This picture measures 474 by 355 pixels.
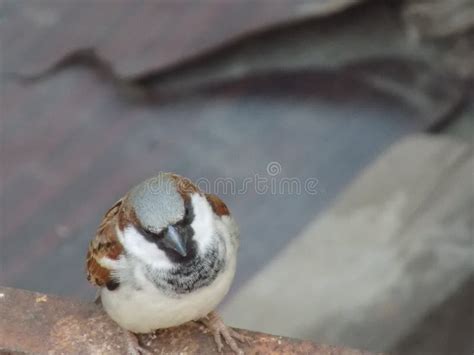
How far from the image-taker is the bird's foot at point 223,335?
2479 mm

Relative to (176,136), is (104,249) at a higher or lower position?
lower

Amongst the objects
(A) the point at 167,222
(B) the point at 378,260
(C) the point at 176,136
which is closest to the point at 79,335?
(A) the point at 167,222

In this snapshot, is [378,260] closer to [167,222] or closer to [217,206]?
[217,206]

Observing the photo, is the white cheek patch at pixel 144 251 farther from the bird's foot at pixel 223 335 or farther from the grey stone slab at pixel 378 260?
the grey stone slab at pixel 378 260

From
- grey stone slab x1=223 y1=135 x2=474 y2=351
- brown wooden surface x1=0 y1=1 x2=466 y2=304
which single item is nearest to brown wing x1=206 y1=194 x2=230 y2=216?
grey stone slab x1=223 y1=135 x2=474 y2=351

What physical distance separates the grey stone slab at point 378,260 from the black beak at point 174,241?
4.54 ft

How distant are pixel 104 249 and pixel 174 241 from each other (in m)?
0.25

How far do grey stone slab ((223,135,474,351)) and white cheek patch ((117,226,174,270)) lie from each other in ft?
4.47

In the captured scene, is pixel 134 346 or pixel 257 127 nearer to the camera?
pixel 134 346

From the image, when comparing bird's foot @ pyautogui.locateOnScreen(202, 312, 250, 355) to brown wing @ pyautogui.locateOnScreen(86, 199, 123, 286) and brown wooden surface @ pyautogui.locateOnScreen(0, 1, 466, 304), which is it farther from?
brown wooden surface @ pyautogui.locateOnScreen(0, 1, 466, 304)

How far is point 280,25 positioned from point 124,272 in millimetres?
Answer: 2710

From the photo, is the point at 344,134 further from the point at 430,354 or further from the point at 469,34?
the point at 430,354

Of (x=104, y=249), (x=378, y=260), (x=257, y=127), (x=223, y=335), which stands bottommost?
(x=223, y=335)

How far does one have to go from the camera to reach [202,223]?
8.01 feet
